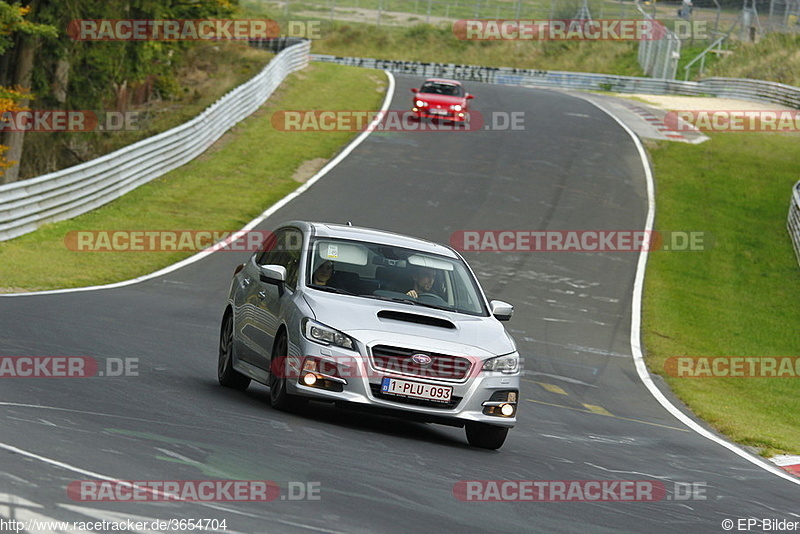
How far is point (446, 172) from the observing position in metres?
34.6

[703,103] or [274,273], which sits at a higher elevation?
[274,273]

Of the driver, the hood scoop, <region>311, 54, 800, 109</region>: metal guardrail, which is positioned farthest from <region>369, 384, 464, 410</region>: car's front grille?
<region>311, 54, 800, 109</region>: metal guardrail

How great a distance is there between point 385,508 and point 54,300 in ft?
34.6

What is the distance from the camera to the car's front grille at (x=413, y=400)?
9555mm

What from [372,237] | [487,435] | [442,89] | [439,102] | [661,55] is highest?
[661,55]

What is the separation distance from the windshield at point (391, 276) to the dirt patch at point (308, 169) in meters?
21.2

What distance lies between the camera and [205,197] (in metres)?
30.1

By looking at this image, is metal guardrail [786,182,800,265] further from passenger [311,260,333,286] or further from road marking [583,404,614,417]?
passenger [311,260,333,286]

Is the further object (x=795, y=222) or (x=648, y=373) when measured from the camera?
(x=795, y=222)

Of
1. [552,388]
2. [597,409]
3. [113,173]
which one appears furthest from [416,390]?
[113,173]

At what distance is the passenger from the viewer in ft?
34.4

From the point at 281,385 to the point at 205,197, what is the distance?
20650 millimetres

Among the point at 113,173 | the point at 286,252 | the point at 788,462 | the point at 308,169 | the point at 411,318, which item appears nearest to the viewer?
the point at 411,318

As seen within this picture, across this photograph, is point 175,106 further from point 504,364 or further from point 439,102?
point 504,364
